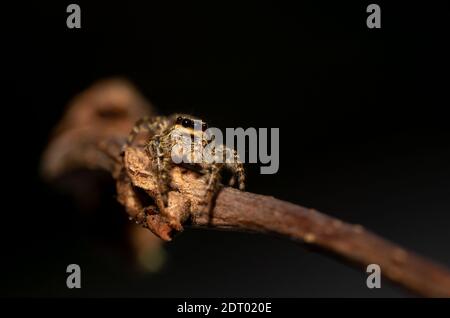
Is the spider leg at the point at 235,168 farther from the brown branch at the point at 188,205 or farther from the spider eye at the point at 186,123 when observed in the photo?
the brown branch at the point at 188,205

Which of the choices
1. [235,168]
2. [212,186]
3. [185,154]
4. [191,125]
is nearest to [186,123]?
[191,125]

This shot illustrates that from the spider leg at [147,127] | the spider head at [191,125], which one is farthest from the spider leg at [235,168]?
the spider leg at [147,127]

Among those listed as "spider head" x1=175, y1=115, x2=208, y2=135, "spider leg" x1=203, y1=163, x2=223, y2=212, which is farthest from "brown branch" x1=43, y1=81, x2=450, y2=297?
"spider head" x1=175, y1=115, x2=208, y2=135

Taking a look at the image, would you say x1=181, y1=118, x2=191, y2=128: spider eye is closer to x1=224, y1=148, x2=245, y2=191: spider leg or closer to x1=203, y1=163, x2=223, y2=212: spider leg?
x1=224, y1=148, x2=245, y2=191: spider leg

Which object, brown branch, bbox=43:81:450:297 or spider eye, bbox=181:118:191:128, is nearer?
brown branch, bbox=43:81:450:297

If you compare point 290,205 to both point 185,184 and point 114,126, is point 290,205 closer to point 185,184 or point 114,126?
point 185,184
